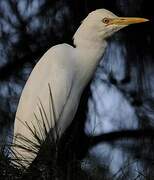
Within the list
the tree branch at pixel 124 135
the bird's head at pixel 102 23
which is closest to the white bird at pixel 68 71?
the bird's head at pixel 102 23

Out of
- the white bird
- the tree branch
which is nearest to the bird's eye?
the white bird

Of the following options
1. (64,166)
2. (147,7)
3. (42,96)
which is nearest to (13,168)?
(64,166)

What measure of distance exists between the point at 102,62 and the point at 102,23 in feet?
1.67

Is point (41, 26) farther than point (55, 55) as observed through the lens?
Yes

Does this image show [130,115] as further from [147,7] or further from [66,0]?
[66,0]

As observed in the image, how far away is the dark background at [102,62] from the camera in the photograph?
161 centimetres

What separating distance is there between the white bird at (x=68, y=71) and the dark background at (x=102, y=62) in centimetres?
19

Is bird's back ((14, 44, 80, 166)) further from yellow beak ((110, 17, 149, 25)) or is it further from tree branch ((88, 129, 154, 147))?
tree branch ((88, 129, 154, 147))

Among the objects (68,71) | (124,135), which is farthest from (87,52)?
(124,135)

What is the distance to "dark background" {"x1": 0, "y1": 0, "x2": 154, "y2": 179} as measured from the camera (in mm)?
1614

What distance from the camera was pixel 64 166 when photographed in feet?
2.10

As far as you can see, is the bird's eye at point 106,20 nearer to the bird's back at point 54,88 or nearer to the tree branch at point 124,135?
the bird's back at point 54,88

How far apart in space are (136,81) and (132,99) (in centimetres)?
5

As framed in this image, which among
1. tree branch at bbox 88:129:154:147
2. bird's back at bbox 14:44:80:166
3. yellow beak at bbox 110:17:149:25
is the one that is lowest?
tree branch at bbox 88:129:154:147
